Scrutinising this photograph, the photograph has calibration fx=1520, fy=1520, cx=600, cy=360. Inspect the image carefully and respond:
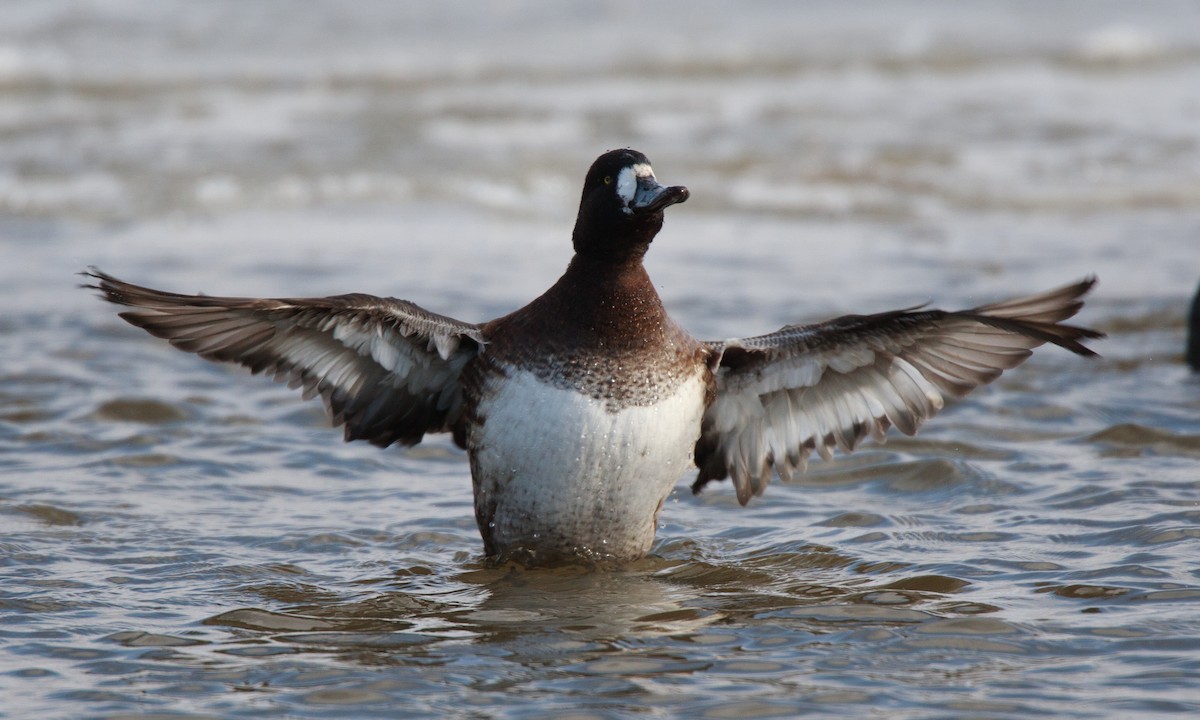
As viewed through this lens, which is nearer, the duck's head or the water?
the water

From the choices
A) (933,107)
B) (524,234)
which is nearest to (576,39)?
(933,107)

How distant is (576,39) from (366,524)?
48.4 ft

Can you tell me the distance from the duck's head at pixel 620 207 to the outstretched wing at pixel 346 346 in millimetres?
536

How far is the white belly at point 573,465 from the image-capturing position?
16.6 ft

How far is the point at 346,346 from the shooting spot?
5289mm

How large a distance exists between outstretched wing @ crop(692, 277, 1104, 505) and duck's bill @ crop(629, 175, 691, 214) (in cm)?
62

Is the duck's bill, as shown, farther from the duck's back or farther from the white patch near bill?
the duck's back

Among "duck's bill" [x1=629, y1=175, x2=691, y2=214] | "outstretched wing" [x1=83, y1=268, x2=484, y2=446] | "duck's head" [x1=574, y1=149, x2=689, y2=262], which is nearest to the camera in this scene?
"outstretched wing" [x1=83, y1=268, x2=484, y2=446]

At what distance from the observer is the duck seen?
16.5 feet

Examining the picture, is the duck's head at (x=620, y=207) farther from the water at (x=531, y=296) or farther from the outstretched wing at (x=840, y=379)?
the water at (x=531, y=296)

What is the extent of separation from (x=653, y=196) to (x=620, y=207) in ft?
0.41

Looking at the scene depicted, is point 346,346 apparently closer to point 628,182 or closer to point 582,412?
point 582,412

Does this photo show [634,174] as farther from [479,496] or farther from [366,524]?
[366,524]

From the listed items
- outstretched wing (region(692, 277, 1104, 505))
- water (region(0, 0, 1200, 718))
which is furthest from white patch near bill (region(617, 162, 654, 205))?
water (region(0, 0, 1200, 718))
